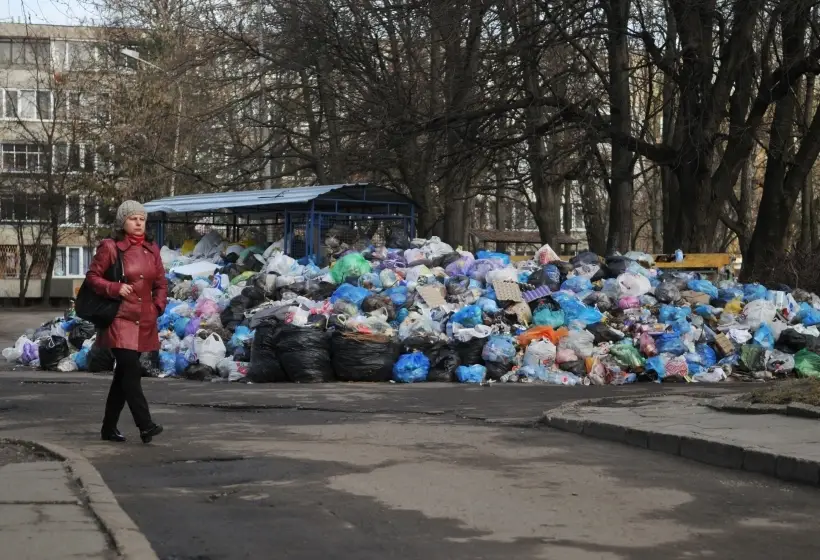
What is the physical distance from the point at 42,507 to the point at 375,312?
38.4 ft

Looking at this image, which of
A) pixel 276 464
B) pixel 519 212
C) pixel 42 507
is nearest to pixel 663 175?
pixel 276 464

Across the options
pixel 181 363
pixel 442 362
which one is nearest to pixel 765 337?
pixel 442 362

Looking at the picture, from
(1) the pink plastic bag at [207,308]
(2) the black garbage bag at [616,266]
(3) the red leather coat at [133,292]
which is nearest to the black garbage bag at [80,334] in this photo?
(1) the pink plastic bag at [207,308]

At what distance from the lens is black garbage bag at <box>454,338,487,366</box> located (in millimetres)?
16781

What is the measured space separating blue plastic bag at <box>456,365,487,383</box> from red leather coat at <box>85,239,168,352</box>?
7.62 m

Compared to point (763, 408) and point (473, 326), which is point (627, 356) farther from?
point (763, 408)

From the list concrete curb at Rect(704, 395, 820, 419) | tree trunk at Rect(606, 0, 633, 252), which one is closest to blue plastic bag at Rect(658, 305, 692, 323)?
concrete curb at Rect(704, 395, 820, 419)

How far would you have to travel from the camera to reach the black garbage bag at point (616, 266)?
19.2 m

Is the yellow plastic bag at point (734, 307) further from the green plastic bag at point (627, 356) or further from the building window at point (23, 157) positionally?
the building window at point (23, 157)

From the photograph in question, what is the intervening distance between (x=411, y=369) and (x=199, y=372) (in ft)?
10.5

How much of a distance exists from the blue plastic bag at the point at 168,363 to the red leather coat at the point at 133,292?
9065 mm

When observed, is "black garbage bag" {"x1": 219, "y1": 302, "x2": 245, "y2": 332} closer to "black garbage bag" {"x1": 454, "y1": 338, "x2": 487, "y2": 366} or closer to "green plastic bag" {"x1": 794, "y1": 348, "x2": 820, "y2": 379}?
"black garbage bag" {"x1": 454, "y1": 338, "x2": 487, "y2": 366}

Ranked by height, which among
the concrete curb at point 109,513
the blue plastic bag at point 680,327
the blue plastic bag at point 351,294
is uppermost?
the blue plastic bag at point 351,294

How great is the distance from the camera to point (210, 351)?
701 inches
